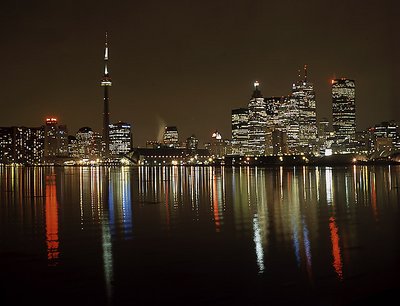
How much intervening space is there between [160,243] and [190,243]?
111 centimetres

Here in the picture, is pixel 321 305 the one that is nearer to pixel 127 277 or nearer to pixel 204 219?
pixel 127 277

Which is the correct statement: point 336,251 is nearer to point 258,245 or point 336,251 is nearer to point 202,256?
point 258,245

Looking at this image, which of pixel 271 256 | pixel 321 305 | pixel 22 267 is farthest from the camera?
pixel 271 256

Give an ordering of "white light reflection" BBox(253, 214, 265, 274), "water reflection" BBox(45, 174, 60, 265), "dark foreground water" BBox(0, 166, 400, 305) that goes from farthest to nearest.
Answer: "water reflection" BBox(45, 174, 60, 265) < "white light reflection" BBox(253, 214, 265, 274) < "dark foreground water" BBox(0, 166, 400, 305)

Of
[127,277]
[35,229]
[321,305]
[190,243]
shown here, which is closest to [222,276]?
[127,277]

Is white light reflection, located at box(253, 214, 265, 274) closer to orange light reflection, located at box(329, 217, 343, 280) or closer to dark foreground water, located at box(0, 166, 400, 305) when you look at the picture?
dark foreground water, located at box(0, 166, 400, 305)

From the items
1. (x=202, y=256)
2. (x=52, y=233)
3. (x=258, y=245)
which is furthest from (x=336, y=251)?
(x=52, y=233)

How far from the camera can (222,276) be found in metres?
13.9

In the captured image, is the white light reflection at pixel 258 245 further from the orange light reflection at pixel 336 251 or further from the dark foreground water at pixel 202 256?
the orange light reflection at pixel 336 251

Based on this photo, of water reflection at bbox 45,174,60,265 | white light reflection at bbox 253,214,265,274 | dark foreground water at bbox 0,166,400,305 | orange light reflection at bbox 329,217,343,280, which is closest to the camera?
dark foreground water at bbox 0,166,400,305

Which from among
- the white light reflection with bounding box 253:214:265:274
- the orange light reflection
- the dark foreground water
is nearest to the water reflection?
the dark foreground water

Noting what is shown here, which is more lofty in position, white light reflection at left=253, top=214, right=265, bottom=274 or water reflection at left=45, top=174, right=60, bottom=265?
water reflection at left=45, top=174, right=60, bottom=265

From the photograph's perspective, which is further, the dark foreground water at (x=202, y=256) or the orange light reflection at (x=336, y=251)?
the orange light reflection at (x=336, y=251)

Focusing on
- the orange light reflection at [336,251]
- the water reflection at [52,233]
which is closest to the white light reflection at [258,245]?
the orange light reflection at [336,251]
